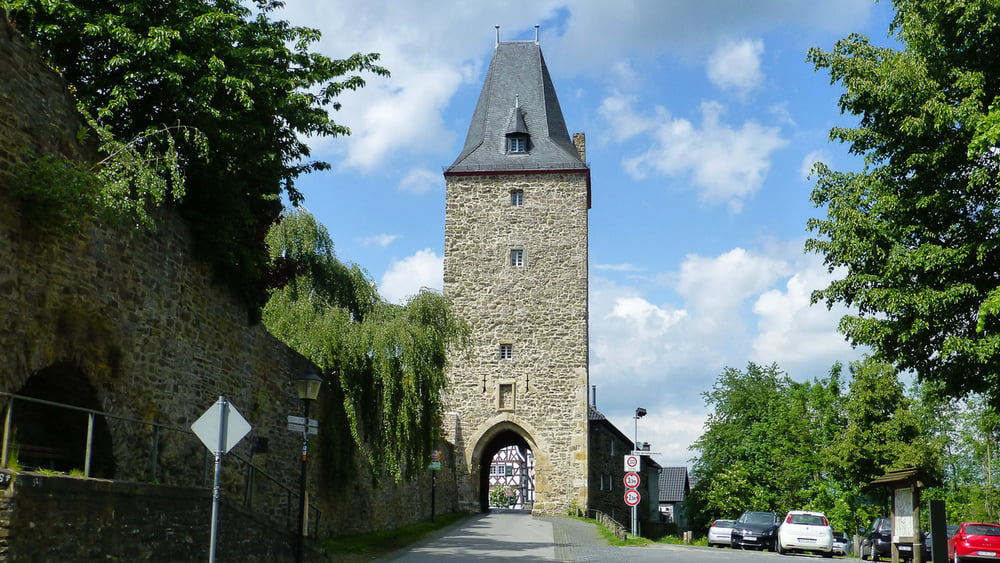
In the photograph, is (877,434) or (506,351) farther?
(506,351)

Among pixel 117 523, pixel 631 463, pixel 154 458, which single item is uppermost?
pixel 154 458

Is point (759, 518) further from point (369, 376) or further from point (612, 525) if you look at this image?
point (369, 376)

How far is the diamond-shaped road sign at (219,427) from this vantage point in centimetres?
992

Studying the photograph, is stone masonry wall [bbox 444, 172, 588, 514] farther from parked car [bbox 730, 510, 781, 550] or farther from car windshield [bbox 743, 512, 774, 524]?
parked car [bbox 730, 510, 781, 550]

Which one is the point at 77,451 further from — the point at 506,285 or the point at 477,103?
the point at 477,103

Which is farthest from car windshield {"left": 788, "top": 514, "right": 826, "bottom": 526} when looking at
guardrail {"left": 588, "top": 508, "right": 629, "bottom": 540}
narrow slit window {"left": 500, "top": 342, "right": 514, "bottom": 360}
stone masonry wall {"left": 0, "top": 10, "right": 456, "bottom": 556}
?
narrow slit window {"left": 500, "top": 342, "right": 514, "bottom": 360}

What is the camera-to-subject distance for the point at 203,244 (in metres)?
14.6

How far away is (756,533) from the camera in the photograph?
92.0 feet

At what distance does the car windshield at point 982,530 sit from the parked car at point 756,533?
688 cm

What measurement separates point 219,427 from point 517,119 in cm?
3187

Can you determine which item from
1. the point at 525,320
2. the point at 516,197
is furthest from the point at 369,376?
the point at 516,197

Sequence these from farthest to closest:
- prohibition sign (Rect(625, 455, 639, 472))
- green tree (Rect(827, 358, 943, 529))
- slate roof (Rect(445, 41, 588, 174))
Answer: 1. slate roof (Rect(445, 41, 588, 174))
2. green tree (Rect(827, 358, 943, 529))
3. prohibition sign (Rect(625, 455, 639, 472))

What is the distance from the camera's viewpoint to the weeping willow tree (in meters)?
21.3

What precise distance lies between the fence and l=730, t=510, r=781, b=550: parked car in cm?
1357
